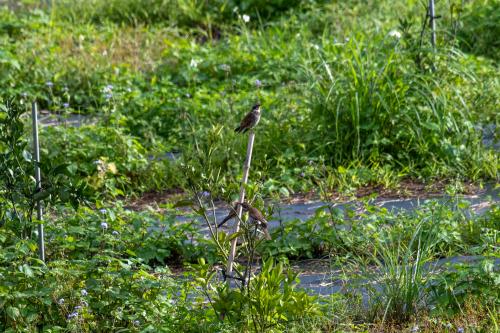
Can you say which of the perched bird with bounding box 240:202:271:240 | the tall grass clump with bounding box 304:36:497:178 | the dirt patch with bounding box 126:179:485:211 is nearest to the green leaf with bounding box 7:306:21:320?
the perched bird with bounding box 240:202:271:240

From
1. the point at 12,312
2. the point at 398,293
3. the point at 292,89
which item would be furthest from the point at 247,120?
the point at 292,89

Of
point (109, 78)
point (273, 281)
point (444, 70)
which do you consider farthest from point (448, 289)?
point (109, 78)

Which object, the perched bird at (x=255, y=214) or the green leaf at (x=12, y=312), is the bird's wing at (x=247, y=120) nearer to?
the perched bird at (x=255, y=214)

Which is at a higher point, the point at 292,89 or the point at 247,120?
the point at 247,120

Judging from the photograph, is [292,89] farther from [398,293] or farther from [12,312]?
[12,312]

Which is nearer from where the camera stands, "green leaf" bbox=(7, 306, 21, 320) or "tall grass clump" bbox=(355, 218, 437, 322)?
"green leaf" bbox=(7, 306, 21, 320)

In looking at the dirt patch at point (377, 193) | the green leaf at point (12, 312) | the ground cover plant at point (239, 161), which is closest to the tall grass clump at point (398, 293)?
the ground cover plant at point (239, 161)

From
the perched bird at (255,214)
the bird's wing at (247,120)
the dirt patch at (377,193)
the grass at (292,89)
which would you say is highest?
the bird's wing at (247,120)

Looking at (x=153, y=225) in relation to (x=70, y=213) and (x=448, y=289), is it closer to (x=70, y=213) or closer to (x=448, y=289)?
(x=70, y=213)

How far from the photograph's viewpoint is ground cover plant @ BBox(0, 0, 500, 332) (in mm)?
4402

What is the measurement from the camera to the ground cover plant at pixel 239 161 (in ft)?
14.4

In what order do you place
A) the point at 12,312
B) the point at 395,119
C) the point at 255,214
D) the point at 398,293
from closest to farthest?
the point at 255,214 → the point at 12,312 → the point at 398,293 → the point at 395,119

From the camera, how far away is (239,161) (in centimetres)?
713

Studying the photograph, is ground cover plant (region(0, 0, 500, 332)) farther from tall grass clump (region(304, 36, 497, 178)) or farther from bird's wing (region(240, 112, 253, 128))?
bird's wing (region(240, 112, 253, 128))
